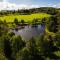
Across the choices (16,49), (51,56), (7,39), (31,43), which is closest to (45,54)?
(51,56)

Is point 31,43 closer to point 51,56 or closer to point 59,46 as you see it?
point 51,56

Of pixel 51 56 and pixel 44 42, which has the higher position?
pixel 44 42

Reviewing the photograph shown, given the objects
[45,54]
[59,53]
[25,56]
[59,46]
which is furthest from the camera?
[59,46]

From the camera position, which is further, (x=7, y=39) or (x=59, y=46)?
(x=59, y=46)

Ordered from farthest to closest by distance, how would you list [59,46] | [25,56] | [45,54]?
[59,46] → [45,54] → [25,56]

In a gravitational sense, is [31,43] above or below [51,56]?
above

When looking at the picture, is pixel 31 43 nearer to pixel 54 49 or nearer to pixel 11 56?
pixel 11 56

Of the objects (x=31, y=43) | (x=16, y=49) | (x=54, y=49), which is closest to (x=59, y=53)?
(x=54, y=49)

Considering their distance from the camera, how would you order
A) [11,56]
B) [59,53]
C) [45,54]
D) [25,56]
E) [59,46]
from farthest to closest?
[59,46], [59,53], [45,54], [11,56], [25,56]

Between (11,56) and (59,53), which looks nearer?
(11,56)
